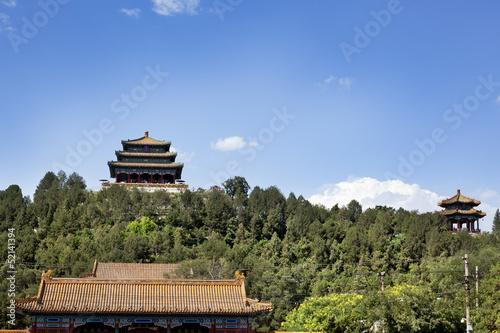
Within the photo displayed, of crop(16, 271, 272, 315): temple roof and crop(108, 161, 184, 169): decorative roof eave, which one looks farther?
crop(108, 161, 184, 169): decorative roof eave

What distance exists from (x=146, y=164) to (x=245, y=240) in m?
22.3

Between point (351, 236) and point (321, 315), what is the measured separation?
90.4 ft

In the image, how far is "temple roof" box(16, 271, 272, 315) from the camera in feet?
92.1

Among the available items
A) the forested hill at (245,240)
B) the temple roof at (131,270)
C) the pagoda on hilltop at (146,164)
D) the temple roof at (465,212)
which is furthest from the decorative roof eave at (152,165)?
the temple roof at (465,212)

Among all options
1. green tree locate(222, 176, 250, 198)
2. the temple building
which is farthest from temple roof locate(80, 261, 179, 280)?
green tree locate(222, 176, 250, 198)

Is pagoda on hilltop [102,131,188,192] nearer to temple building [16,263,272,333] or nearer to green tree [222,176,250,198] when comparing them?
green tree [222,176,250,198]

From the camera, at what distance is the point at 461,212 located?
77250mm

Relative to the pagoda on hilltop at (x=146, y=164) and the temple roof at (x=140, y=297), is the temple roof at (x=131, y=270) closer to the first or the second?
the temple roof at (x=140, y=297)

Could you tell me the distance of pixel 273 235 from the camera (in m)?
65.2

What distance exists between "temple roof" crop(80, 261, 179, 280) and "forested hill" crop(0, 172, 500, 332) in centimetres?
170

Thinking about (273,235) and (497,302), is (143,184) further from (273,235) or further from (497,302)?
(497,302)

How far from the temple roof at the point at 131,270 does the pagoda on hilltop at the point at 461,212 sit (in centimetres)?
4283

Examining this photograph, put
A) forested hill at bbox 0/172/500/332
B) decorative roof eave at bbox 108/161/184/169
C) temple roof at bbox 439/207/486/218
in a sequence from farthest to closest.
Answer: decorative roof eave at bbox 108/161/184/169 → temple roof at bbox 439/207/486/218 → forested hill at bbox 0/172/500/332

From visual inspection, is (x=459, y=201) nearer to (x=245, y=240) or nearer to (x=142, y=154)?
(x=245, y=240)
